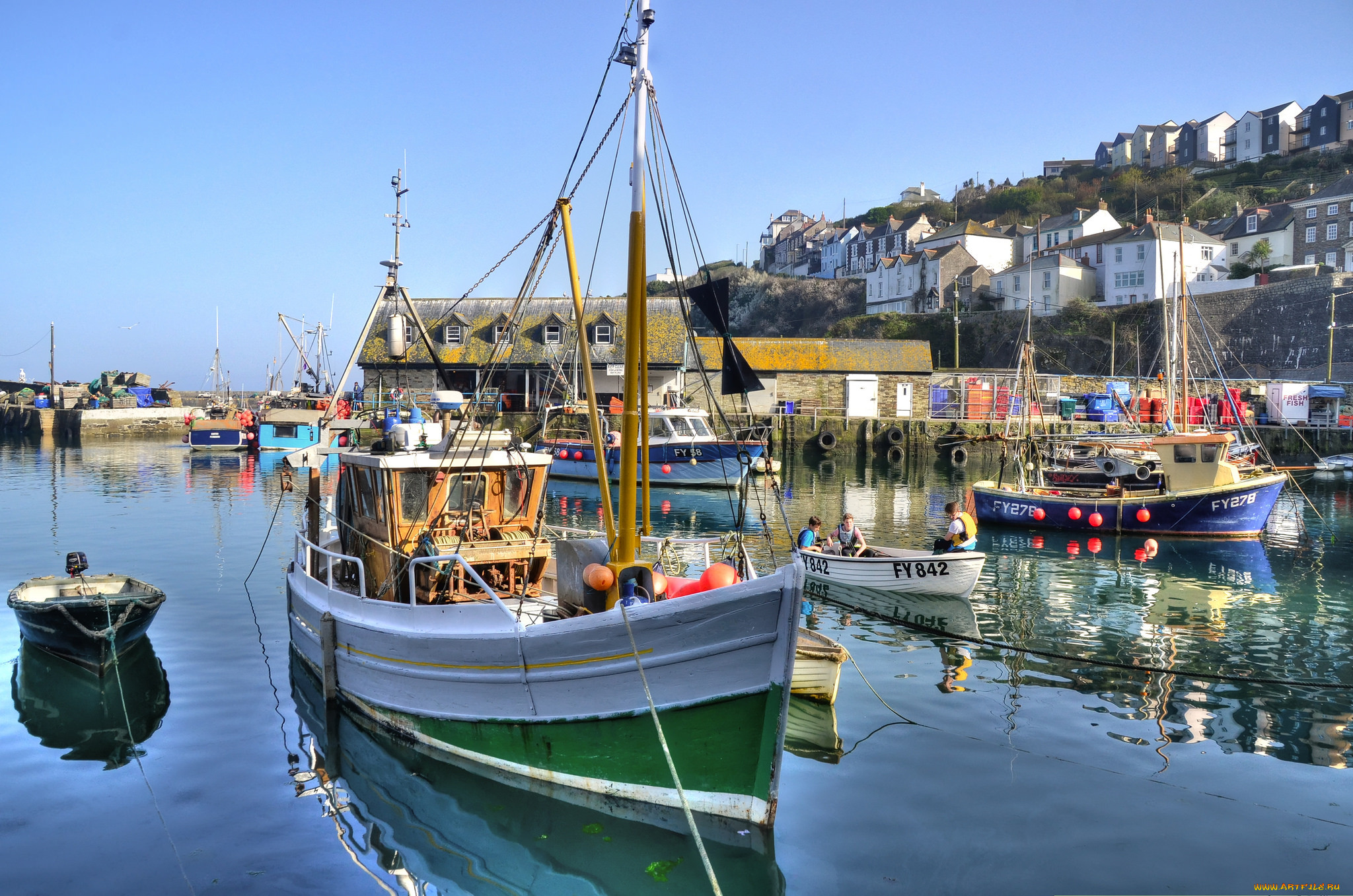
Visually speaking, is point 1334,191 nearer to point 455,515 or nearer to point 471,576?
point 455,515

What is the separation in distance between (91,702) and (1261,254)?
9168 centimetres

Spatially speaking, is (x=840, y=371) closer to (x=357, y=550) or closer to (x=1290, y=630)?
(x=1290, y=630)

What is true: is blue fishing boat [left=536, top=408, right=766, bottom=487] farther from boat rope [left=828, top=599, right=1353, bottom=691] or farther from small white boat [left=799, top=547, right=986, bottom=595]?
boat rope [left=828, top=599, right=1353, bottom=691]

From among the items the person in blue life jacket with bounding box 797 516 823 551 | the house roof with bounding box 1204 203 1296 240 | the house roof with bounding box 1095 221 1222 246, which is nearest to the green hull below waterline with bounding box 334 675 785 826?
the person in blue life jacket with bounding box 797 516 823 551

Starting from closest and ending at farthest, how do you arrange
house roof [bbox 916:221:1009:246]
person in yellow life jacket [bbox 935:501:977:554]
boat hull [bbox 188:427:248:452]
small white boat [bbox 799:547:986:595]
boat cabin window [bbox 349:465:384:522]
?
boat cabin window [bbox 349:465:384:522]
small white boat [bbox 799:547:986:595]
person in yellow life jacket [bbox 935:501:977:554]
boat hull [bbox 188:427:248:452]
house roof [bbox 916:221:1009:246]

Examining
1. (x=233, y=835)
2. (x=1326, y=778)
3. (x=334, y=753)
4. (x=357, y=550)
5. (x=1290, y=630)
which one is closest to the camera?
(x=233, y=835)

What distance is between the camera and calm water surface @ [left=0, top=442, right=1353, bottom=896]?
26.1ft

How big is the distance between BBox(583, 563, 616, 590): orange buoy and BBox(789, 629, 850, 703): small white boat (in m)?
3.46

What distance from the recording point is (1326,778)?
A: 31.9ft

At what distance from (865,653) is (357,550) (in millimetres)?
7886

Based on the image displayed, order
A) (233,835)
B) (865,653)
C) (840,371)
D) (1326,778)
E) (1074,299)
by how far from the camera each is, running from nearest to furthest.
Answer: (233,835), (1326,778), (865,653), (840,371), (1074,299)

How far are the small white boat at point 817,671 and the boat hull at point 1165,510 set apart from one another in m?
18.8

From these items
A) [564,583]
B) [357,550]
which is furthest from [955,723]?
[357,550]

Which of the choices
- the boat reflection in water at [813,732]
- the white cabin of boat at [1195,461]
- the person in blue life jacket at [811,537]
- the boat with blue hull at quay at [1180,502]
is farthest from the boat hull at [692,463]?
the boat reflection in water at [813,732]
